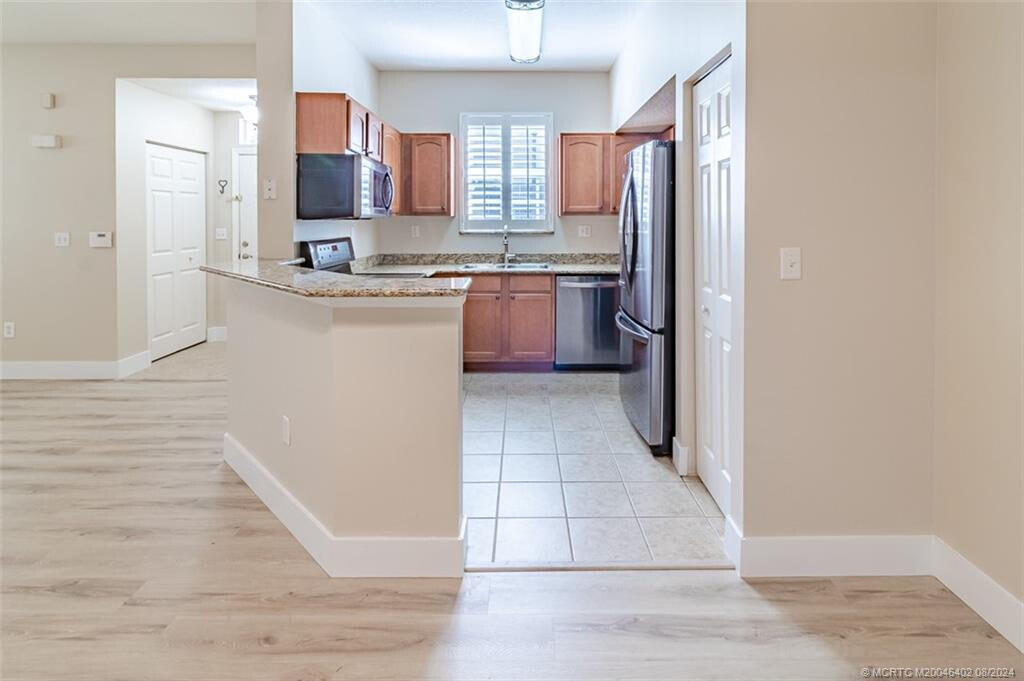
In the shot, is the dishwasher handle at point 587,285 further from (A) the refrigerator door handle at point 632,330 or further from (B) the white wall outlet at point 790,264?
(B) the white wall outlet at point 790,264

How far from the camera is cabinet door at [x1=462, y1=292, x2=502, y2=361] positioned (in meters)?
6.61

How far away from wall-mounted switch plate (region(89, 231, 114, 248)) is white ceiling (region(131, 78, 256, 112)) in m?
1.20

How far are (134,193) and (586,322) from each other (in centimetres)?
381

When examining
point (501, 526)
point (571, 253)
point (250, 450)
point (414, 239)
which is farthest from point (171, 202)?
point (501, 526)

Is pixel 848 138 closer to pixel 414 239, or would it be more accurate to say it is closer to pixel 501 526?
pixel 501 526

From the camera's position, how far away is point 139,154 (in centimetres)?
654

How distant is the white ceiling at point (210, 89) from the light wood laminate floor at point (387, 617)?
389 cm

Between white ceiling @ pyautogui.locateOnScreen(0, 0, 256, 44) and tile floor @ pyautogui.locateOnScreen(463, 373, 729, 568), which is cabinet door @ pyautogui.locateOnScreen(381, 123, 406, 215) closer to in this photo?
white ceiling @ pyautogui.locateOnScreen(0, 0, 256, 44)

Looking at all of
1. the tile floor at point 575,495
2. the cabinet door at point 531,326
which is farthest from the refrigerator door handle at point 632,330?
the cabinet door at point 531,326

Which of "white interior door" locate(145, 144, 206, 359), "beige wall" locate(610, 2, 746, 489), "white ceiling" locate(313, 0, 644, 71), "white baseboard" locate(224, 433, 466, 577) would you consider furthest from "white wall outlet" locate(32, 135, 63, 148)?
"white baseboard" locate(224, 433, 466, 577)

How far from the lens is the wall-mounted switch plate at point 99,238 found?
20.5 feet

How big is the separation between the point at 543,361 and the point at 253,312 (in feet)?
11.4

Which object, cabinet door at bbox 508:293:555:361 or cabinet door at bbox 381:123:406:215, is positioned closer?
cabinet door at bbox 381:123:406:215

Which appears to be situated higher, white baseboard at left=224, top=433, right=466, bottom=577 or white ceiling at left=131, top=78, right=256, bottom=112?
white ceiling at left=131, top=78, right=256, bottom=112
